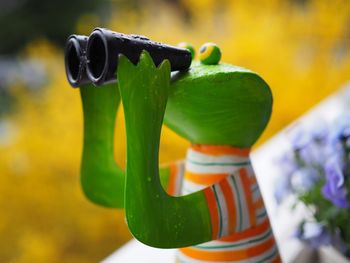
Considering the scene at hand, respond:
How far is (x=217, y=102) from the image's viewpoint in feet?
1.21

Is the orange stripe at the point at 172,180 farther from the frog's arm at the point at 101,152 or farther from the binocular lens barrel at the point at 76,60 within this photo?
the binocular lens barrel at the point at 76,60

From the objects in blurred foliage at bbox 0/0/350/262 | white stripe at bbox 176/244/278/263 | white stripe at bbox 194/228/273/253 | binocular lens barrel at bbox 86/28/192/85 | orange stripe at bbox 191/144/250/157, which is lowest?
blurred foliage at bbox 0/0/350/262

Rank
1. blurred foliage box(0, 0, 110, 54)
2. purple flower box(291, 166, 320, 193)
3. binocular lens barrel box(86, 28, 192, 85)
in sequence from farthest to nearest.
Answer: blurred foliage box(0, 0, 110, 54) < purple flower box(291, 166, 320, 193) < binocular lens barrel box(86, 28, 192, 85)

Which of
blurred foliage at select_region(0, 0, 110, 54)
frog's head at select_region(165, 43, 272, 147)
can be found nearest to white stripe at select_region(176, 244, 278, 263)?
frog's head at select_region(165, 43, 272, 147)

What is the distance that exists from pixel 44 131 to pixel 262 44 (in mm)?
610

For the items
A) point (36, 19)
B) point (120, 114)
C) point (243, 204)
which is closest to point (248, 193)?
point (243, 204)

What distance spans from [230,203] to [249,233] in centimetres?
4

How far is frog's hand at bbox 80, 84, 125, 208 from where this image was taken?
1.36 ft

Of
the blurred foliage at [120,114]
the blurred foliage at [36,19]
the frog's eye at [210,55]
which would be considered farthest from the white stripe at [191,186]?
the blurred foliage at [36,19]

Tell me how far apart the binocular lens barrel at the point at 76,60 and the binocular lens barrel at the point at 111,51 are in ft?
0.04

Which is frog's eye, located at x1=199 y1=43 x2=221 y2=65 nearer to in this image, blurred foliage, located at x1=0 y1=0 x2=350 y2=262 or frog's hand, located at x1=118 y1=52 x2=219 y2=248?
frog's hand, located at x1=118 y1=52 x2=219 y2=248

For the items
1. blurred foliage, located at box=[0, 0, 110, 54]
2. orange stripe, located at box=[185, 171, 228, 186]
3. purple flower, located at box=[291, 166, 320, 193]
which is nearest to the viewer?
orange stripe, located at box=[185, 171, 228, 186]

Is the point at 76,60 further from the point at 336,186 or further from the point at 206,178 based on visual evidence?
the point at 336,186

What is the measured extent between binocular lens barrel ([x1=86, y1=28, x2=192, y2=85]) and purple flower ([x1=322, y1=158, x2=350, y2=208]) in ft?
0.74
